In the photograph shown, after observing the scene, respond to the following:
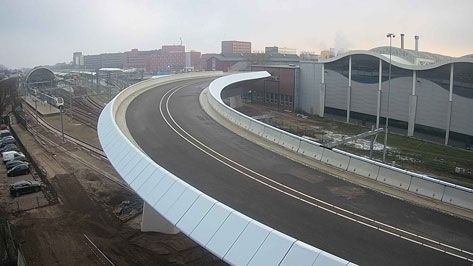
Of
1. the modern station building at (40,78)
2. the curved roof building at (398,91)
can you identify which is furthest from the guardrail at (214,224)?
the modern station building at (40,78)

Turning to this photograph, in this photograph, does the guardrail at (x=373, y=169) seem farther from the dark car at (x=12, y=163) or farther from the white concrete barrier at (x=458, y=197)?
the dark car at (x=12, y=163)

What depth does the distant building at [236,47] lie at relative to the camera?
165288mm

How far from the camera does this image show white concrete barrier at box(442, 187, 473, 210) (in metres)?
12.0

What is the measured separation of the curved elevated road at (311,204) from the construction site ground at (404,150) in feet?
40.7

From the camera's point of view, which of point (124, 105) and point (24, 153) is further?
point (24, 153)

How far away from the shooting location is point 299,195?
1298 centimetres

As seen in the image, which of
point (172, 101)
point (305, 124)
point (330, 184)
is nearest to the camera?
point (330, 184)

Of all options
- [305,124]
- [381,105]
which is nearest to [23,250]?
[305,124]

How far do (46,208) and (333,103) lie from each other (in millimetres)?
32441

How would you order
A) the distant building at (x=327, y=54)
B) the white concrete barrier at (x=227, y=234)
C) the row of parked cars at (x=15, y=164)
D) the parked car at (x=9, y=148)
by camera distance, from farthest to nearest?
the distant building at (x=327, y=54) < the parked car at (x=9, y=148) < the row of parked cars at (x=15, y=164) < the white concrete barrier at (x=227, y=234)

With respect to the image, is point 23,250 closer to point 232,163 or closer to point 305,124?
point 232,163

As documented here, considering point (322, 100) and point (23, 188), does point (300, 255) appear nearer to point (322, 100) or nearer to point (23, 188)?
point (23, 188)

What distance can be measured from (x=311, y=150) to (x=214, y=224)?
8.50 meters

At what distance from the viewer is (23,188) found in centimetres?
2300
